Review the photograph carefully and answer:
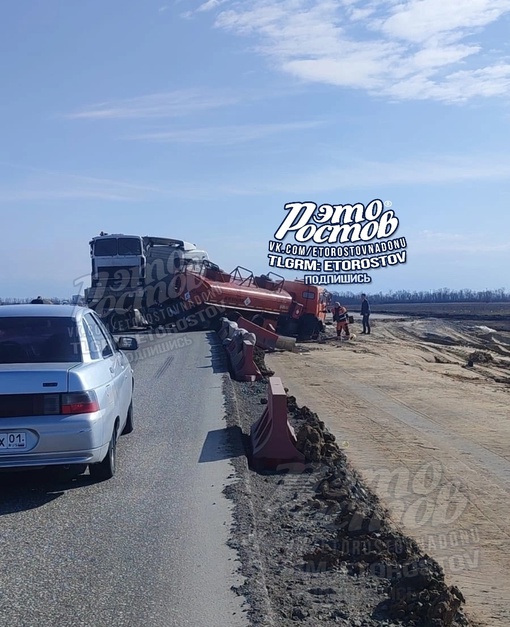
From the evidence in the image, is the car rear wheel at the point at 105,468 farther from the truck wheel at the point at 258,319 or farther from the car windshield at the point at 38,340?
the truck wheel at the point at 258,319

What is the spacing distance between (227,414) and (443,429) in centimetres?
353

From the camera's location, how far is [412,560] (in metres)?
5.89

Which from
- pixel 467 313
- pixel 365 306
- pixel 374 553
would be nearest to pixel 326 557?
pixel 374 553

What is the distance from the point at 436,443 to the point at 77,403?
616cm

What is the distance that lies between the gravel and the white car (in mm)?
1323

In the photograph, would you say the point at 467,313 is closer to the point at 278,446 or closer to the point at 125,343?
the point at 125,343

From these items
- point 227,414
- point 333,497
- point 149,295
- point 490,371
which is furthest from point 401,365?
point 333,497

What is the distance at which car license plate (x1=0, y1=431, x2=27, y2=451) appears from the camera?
22.6ft

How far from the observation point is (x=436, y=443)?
11.6 metres

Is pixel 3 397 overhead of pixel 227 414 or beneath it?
overhead

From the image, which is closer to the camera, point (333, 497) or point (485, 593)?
point (485, 593)

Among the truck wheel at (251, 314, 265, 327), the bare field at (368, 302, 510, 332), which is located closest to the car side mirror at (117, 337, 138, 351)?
the truck wheel at (251, 314, 265, 327)

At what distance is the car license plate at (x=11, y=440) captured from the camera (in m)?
6.89

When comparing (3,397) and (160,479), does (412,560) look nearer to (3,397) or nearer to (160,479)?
(160,479)
